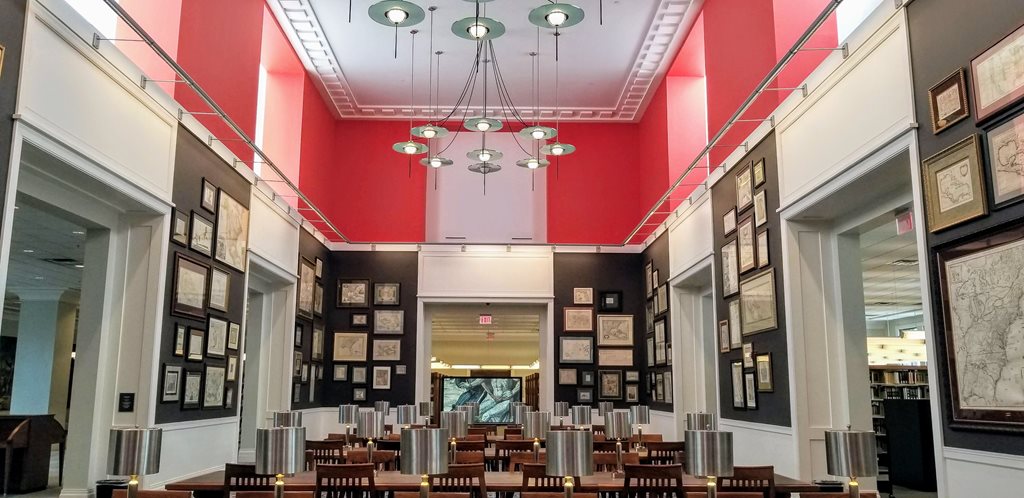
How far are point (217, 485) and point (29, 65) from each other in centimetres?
325

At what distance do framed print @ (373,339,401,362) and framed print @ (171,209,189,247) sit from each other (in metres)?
6.44

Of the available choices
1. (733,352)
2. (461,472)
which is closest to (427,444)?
(461,472)

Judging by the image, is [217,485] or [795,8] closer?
[217,485]

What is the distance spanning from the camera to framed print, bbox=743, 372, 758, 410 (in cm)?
830

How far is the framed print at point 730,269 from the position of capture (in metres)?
8.95

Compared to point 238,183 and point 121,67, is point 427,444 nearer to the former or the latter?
point 121,67

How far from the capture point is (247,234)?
979cm

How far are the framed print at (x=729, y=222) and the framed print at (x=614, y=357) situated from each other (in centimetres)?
527

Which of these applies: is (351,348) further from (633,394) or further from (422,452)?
(422,452)

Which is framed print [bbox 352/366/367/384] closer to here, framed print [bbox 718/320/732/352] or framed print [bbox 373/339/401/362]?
framed print [bbox 373/339/401/362]

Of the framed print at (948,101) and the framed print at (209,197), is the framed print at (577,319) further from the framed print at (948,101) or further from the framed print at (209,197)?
the framed print at (948,101)

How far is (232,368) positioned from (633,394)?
7.12 meters

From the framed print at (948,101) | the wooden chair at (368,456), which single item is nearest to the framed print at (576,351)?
the wooden chair at (368,456)

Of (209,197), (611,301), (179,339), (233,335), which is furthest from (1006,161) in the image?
(611,301)
